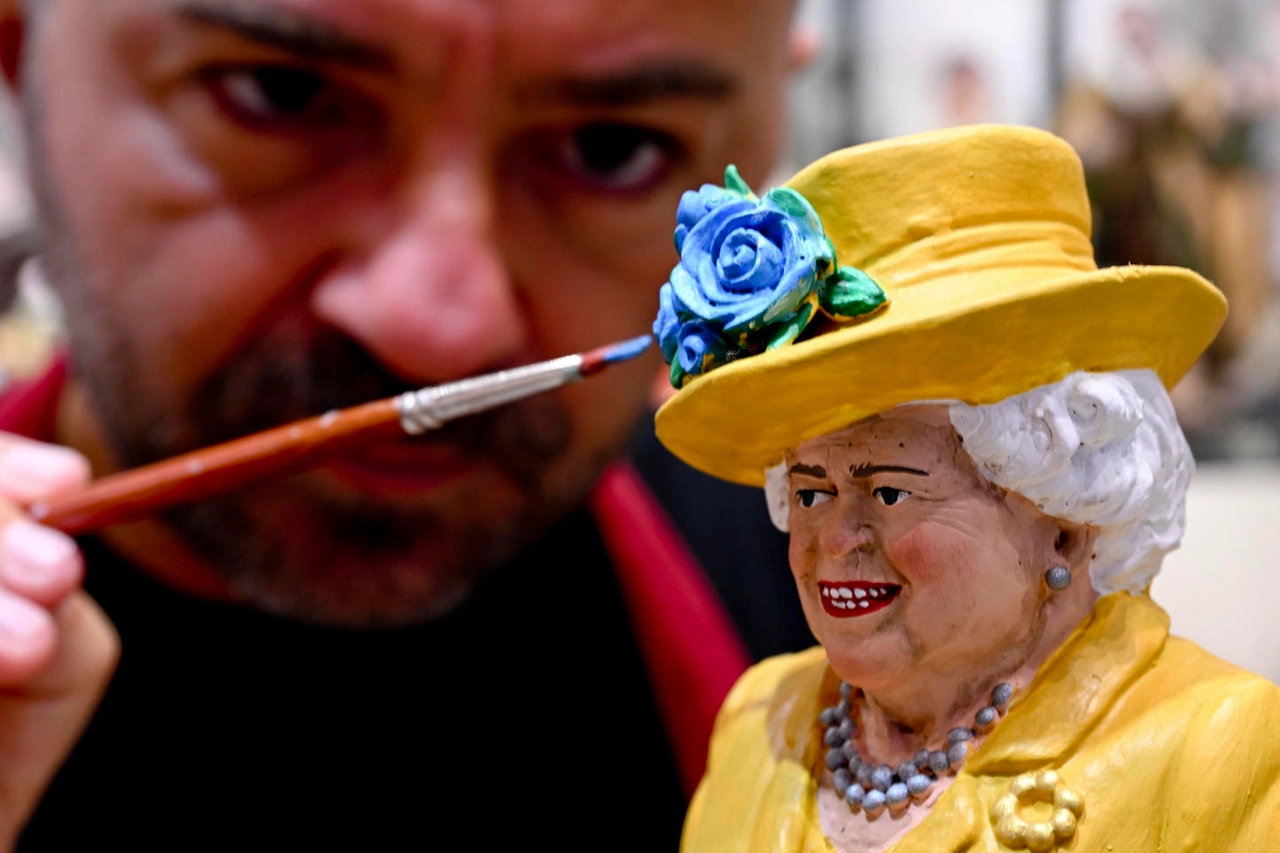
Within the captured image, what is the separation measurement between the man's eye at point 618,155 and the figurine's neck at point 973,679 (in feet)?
1.96

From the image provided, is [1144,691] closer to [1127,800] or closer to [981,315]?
[1127,800]

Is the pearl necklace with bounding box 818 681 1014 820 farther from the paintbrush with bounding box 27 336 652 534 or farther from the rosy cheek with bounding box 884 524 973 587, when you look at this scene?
the paintbrush with bounding box 27 336 652 534

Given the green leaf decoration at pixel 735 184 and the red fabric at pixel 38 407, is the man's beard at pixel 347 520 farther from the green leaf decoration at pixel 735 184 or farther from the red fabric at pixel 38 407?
the green leaf decoration at pixel 735 184

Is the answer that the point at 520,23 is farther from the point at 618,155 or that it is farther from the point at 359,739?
the point at 359,739

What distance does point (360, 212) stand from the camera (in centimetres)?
94

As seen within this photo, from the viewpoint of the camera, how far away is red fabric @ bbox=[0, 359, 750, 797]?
120 centimetres

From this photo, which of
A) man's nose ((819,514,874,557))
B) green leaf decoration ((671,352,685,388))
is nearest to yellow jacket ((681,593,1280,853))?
man's nose ((819,514,874,557))

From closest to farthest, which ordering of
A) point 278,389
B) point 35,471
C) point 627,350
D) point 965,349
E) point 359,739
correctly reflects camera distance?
1. point 965,349
2. point 627,350
3. point 35,471
4. point 278,389
5. point 359,739

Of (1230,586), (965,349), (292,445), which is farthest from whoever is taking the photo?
(1230,586)

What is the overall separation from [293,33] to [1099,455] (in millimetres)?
670

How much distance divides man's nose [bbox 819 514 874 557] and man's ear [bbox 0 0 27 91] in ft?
3.09

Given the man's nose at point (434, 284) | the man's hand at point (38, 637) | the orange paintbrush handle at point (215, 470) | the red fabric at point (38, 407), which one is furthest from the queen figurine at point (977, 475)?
the red fabric at point (38, 407)

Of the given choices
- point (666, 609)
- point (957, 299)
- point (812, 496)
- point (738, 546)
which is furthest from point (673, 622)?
point (957, 299)

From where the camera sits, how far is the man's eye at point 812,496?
563mm
